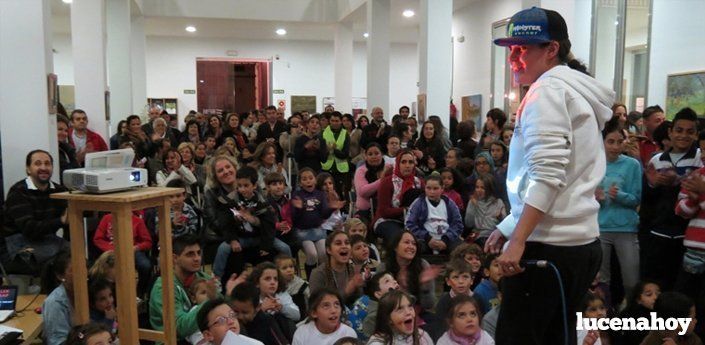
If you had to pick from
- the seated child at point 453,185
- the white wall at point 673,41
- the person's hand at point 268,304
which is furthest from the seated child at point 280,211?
the white wall at point 673,41

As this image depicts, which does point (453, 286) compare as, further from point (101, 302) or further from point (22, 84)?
point (22, 84)

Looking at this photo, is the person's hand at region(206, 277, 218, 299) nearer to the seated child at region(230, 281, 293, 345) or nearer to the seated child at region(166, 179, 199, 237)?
the seated child at region(230, 281, 293, 345)

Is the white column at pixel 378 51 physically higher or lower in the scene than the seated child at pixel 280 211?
higher

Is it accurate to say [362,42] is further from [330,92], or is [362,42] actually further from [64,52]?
[64,52]

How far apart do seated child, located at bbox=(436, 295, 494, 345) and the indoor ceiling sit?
8629 millimetres

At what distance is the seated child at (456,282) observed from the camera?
362 centimetres

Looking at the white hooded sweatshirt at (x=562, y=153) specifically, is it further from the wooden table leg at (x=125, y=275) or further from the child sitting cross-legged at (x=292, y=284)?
the child sitting cross-legged at (x=292, y=284)

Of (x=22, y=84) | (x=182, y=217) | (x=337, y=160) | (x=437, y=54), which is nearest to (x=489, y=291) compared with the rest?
(x=182, y=217)

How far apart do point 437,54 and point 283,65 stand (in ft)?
28.7

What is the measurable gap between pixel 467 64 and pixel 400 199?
7.42 meters

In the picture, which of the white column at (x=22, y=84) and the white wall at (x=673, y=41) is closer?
the white column at (x=22, y=84)

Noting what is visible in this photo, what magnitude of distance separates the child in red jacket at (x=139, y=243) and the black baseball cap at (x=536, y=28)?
3.64 meters

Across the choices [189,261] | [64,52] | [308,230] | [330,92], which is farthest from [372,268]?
[64,52]

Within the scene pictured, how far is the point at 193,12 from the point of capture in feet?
39.7
